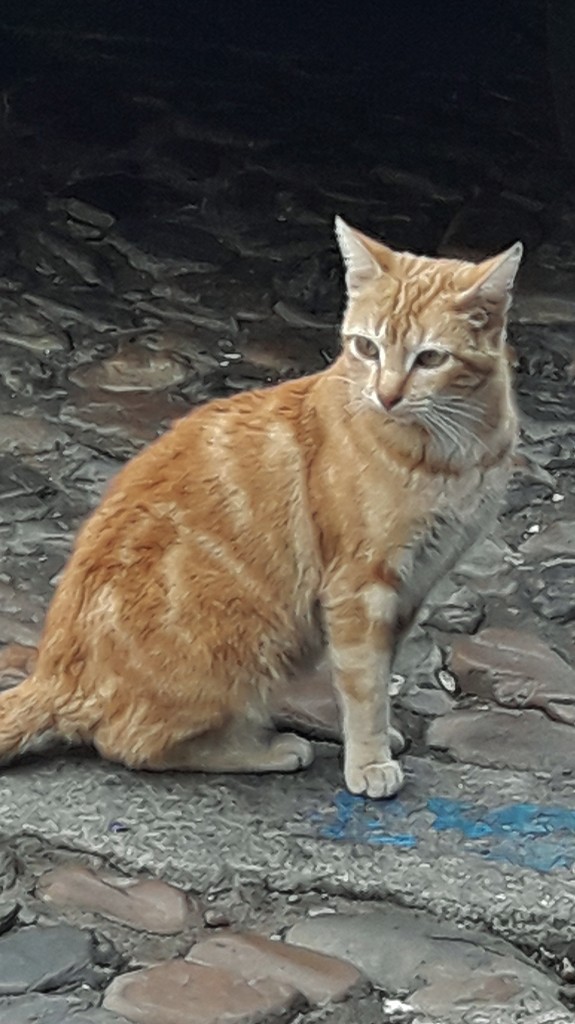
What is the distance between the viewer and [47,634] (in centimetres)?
320

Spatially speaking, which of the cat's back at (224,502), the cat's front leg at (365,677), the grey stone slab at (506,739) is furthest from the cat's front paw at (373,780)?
the cat's back at (224,502)

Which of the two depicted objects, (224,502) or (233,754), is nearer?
(224,502)

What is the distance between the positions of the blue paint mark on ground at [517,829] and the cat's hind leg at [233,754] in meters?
0.32

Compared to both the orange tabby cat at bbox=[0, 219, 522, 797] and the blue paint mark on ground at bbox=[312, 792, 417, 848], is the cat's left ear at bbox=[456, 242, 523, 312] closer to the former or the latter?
the orange tabby cat at bbox=[0, 219, 522, 797]

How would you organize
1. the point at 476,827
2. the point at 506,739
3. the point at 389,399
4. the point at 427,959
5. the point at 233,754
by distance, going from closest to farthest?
1. the point at 427,959
2. the point at 389,399
3. the point at 476,827
4. the point at 233,754
5. the point at 506,739

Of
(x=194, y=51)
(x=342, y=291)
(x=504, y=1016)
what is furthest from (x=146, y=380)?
(x=194, y=51)

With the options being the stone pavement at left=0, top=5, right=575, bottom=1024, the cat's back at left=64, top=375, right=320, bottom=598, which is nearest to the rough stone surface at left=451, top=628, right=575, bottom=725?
the stone pavement at left=0, top=5, right=575, bottom=1024

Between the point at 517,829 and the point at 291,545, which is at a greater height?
the point at 291,545

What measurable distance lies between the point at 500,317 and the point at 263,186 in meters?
4.21

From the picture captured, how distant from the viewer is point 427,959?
2748 mm

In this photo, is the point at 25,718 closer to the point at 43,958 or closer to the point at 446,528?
the point at 43,958

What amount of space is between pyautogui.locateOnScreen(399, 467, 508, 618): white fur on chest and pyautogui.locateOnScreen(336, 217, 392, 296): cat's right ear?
0.45 m

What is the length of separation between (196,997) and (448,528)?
105 cm

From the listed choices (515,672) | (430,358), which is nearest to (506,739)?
(515,672)
